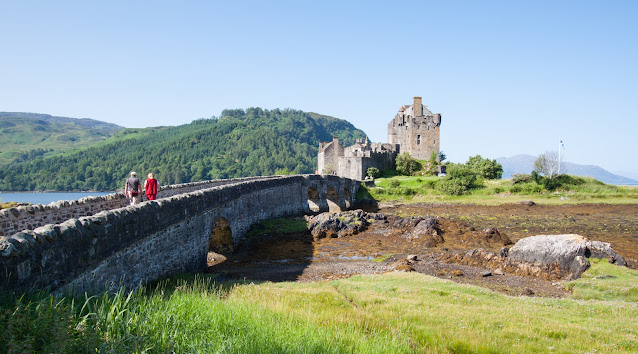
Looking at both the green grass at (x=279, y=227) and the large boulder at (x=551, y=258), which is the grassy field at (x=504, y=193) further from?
the large boulder at (x=551, y=258)

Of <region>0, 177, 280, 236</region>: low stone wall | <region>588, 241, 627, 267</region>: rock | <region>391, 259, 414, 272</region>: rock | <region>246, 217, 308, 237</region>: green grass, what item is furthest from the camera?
<region>246, 217, 308, 237</region>: green grass

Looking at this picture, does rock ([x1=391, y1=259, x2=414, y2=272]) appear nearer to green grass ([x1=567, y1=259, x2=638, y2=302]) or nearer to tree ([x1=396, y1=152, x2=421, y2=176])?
green grass ([x1=567, y1=259, x2=638, y2=302])

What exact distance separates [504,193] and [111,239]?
169ft

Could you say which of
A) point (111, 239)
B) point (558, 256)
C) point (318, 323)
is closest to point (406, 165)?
point (558, 256)

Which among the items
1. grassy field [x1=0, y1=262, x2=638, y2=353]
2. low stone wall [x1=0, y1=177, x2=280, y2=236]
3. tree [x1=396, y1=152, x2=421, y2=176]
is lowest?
grassy field [x1=0, y1=262, x2=638, y2=353]

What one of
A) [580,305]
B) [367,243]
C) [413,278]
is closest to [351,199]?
[367,243]

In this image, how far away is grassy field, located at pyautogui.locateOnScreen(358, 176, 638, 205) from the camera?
50.2 m

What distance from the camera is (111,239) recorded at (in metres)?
9.28

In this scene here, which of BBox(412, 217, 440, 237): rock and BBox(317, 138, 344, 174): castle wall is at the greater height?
BBox(317, 138, 344, 174): castle wall

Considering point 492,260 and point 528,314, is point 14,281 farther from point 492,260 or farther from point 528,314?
point 492,260

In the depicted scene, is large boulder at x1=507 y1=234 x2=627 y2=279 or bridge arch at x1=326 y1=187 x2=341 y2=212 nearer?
large boulder at x1=507 y1=234 x2=627 y2=279

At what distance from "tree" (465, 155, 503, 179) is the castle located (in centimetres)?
821

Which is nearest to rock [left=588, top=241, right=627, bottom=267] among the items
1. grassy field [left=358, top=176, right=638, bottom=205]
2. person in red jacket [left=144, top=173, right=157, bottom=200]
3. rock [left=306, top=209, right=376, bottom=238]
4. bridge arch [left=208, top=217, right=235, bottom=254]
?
rock [left=306, top=209, right=376, bottom=238]

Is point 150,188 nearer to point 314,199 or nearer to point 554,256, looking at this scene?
point 554,256
